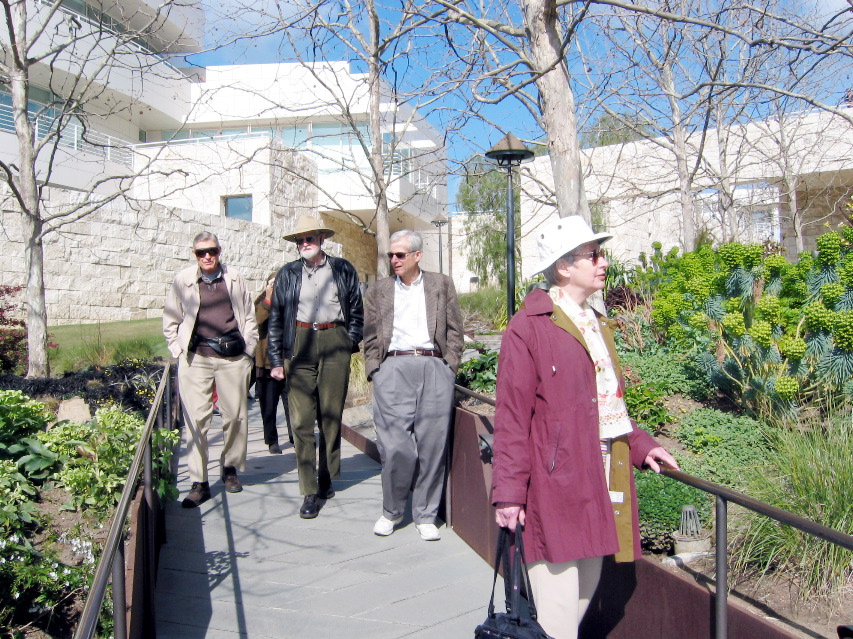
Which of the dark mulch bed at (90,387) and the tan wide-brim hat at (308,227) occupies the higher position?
the tan wide-brim hat at (308,227)

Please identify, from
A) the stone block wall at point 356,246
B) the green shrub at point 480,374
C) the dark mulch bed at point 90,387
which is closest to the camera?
the green shrub at point 480,374

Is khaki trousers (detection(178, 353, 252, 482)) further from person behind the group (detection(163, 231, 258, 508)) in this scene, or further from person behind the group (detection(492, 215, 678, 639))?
person behind the group (detection(492, 215, 678, 639))

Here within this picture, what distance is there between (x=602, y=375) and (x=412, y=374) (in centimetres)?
211

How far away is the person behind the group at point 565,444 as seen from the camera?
270cm

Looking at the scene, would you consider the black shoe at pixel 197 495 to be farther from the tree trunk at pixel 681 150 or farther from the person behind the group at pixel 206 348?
the tree trunk at pixel 681 150

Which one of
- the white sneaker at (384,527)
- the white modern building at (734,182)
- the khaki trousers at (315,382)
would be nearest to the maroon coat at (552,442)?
the white sneaker at (384,527)

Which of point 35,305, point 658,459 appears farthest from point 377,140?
point 658,459

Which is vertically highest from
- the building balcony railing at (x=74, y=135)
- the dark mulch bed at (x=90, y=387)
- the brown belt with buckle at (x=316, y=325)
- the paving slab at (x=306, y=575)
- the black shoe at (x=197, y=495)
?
the building balcony railing at (x=74, y=135)

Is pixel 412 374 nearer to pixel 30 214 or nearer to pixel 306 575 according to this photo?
pixel 306 575

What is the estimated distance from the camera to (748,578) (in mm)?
3342

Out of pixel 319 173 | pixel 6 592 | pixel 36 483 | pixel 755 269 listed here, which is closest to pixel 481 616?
pixel 6 592

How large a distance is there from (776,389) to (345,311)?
3.04 m

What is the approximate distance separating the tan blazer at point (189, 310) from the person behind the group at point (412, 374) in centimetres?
132

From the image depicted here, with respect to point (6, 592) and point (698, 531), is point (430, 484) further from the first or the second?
point (6, 592)
